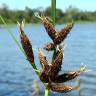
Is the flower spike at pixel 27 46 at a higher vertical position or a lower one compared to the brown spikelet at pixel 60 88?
higher

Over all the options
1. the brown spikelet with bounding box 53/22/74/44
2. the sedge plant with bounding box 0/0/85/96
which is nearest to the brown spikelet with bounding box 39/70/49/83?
the sedge plant with bounding box 0/0/85/96

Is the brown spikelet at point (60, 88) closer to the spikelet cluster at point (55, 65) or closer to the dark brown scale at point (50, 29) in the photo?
the spikelet cluster at point (55, 65)

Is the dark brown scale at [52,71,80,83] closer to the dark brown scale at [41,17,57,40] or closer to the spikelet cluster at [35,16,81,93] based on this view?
the spikelet cluster at [35,16,81,93]

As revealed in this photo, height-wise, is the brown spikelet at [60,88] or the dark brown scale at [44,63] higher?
the dark brown scale at [44,63]

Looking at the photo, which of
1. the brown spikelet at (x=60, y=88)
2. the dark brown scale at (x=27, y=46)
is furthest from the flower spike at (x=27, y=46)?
the brown spikelet at (x=60, y=88)

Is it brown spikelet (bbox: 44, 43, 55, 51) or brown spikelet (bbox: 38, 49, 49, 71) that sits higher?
brown spikelet (bbox: 44, 43, 55, 51)

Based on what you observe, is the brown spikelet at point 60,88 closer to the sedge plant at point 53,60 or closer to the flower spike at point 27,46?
the sedge plant at point 53,60

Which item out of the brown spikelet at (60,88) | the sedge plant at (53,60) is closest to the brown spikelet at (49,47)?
the sedge plant at (53,60)

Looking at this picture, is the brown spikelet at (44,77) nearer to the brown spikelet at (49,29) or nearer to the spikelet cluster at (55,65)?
the spikelet cluster at (55,65)

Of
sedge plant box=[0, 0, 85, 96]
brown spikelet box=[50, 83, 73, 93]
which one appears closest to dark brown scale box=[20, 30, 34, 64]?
sedge plant box=[0, 0, 85, 96]

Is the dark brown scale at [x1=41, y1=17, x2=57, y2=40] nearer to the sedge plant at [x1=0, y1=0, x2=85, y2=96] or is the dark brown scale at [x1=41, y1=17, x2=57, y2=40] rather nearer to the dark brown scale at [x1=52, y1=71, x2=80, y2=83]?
the sedge plant at [x1=0, y1=0, x2=85, y2=96]

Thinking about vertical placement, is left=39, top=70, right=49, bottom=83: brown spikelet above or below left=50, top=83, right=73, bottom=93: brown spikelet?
above
